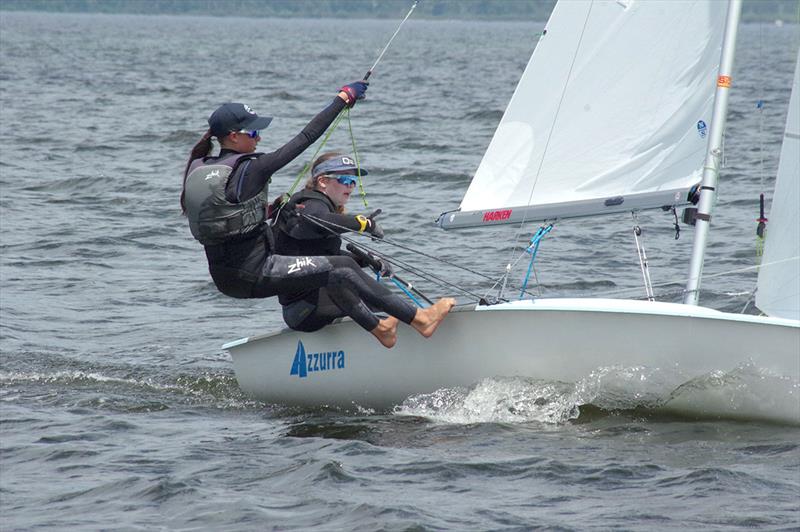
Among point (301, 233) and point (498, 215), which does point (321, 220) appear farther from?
point (498, 215)

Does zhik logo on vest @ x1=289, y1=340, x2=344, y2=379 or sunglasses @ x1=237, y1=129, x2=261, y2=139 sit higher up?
sunglasses @ x1=237, y1=129, x2=261, y2=139

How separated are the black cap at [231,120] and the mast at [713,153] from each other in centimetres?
209

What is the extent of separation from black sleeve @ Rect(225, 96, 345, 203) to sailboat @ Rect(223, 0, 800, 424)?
926mm

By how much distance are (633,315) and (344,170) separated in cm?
155

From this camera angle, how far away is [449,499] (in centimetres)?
548

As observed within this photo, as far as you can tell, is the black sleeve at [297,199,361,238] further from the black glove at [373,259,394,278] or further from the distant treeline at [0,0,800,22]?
the distant treeline at [0,0,800,22]

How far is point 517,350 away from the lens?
656 cm

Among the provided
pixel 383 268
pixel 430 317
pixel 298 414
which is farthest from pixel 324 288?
pixel 298 414

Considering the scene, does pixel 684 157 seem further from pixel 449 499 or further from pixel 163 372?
pixel 163 372

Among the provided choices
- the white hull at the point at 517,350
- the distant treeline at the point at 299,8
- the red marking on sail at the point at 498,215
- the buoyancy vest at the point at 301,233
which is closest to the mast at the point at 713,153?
the white hull at the point at 517,350

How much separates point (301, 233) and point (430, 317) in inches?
29.7

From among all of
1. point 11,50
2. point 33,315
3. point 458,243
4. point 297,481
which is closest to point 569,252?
point 458,243

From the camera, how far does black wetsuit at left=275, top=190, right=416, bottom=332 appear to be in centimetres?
659

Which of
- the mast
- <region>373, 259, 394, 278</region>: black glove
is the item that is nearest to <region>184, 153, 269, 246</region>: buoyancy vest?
<region>373, 259, 394, 278</region>: black glove
